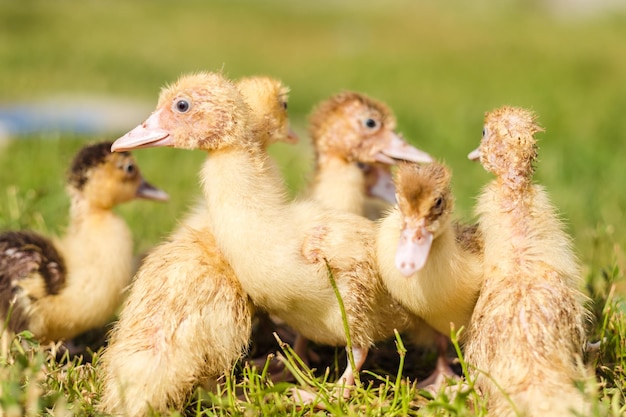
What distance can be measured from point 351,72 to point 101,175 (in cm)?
1001

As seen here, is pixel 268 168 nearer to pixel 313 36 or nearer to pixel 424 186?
pixel 424 186

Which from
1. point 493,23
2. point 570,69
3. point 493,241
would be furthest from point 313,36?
point 493,241

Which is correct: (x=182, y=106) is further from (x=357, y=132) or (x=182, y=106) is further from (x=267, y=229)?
(x=357, y=132)

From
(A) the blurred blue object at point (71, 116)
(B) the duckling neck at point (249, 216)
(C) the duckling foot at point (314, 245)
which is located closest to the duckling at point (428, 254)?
(C) the duckling foot at point (314, 245)

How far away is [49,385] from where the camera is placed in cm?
309

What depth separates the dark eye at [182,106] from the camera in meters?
3.23

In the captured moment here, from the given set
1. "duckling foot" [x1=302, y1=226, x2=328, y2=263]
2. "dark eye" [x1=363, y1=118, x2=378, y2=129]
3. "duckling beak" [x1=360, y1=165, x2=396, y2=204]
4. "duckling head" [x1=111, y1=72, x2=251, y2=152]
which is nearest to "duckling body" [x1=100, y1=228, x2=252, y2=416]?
"duckling foot" [x1=302, y1=226, x2=328, y2=263]

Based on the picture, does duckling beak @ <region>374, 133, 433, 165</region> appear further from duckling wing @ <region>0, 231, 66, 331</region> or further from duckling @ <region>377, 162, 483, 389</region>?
duckling wing @ <region>0, 231, 66, 331</region>

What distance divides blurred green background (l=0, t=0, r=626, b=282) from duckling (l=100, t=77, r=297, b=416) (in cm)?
108

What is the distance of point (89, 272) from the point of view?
3.85 m

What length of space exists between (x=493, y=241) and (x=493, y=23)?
55.3 feet

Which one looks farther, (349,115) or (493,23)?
(493,23)

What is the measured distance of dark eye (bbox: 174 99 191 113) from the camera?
3.23 meters

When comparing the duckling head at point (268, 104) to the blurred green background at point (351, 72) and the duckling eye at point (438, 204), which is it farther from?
the duckling eye at point (438, 204)
